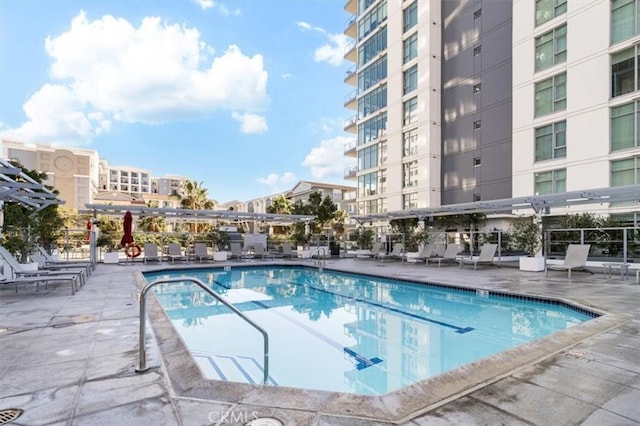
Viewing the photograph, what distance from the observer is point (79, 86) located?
31859 millimetres

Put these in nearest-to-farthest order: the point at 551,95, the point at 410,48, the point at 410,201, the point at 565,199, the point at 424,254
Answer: the point at 565,199 → the point at 424,254 → the point at 551,95 → the point at 410,201 → the point at 410,48

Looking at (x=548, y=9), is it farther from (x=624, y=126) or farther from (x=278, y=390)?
(x=278, y=390)

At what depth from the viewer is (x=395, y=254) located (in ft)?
58.7

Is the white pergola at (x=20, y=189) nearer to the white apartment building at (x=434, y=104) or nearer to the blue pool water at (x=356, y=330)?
the blue pool water at (x=356, y=330)

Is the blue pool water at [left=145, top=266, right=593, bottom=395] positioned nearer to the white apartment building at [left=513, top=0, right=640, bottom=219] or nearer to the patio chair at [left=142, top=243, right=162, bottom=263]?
the patio chair at [left=142, top=243, right=162, bottom=263]

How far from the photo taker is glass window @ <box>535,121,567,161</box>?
19.2 metres

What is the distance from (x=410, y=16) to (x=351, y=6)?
970 centimetres

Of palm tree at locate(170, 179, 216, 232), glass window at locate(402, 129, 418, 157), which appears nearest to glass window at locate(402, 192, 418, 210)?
glass window at locate(402, 129, 418, 157)

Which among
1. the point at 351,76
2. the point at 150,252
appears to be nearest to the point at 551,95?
the point at 351,76

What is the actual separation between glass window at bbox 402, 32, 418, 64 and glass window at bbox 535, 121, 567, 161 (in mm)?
12220

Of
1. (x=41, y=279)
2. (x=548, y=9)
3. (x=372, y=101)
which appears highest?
(x=548, y=9)

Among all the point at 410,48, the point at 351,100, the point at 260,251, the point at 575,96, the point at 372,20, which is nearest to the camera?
the point at 575,96

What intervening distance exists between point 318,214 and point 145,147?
7640cm

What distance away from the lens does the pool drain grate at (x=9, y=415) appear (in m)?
2.59
